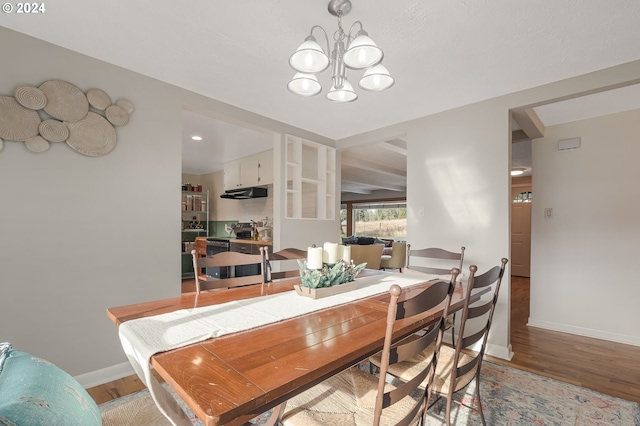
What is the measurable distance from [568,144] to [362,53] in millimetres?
3188

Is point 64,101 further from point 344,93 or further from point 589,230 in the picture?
point 589,230

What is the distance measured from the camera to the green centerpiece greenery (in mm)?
1531

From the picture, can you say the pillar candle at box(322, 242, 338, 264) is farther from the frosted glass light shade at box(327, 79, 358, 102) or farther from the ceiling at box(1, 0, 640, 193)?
the ceiling at box(1, 0, 640, 193)

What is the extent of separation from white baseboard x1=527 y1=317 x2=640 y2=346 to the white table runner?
2938mm

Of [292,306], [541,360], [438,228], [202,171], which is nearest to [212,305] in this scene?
[292,306]

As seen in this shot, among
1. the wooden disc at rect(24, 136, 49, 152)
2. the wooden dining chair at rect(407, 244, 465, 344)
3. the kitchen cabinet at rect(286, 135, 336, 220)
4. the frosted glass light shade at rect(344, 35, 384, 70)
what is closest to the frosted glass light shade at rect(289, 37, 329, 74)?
the frosted glass light shade at rect(344, 35, 384, 70)

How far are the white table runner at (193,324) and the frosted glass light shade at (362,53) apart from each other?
3.95 feet

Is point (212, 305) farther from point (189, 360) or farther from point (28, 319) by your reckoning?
point (28, 319)

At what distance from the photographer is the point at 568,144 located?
3338 mm

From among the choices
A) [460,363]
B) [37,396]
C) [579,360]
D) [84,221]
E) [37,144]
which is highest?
[37,144]

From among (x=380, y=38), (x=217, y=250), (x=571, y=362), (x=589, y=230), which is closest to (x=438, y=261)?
(x=571, y=362)

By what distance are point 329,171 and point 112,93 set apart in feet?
8.25

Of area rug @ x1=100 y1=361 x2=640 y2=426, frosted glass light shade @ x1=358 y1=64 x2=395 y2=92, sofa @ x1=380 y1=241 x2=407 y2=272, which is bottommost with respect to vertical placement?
area rug @ x1=100 y1=361 x2=640 y2=426

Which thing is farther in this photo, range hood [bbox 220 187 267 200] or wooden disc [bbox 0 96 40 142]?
range hood [bbox 220 187 267 200]
